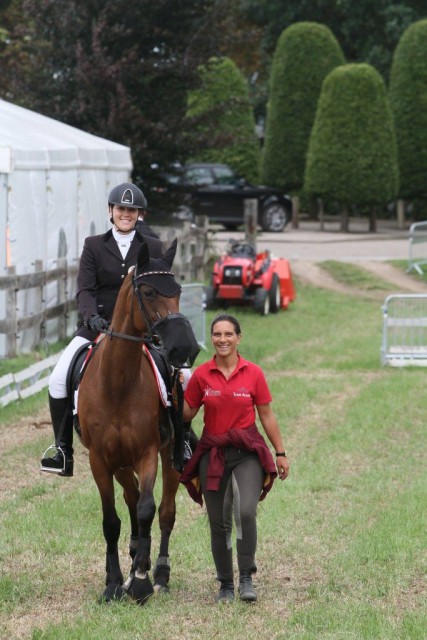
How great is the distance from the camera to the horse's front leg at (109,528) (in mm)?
7558

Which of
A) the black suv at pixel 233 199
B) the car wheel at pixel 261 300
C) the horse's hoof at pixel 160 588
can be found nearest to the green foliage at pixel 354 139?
the black suv at pixel 233 199

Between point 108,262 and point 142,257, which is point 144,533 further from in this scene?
point 108,262

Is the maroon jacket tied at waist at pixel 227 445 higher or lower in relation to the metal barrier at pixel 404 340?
higher

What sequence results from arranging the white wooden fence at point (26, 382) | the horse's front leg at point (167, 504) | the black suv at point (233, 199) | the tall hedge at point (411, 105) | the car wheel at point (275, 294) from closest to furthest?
the horse's front leg at point (167, 504), the white wooden fence at point (26, 382), the car wheel at point (275, 294), the black suv at point (233, 199), the tall hedge at point (411, 105)

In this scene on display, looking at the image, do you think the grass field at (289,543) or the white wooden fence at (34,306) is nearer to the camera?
the grass field at (289,543)

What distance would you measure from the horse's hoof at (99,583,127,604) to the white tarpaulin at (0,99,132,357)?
1011 centimetres

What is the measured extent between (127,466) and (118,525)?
0.40 meters

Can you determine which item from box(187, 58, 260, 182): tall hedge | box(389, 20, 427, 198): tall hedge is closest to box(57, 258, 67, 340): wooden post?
box(187, 58, 260, 182): tall hedge

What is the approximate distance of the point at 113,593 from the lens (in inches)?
296

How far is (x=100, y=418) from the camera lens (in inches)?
296

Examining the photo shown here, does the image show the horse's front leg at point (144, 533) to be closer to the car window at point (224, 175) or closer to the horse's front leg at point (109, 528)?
the horse's front leg at point (109, 528)

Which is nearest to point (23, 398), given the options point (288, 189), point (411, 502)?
point (411, 502)

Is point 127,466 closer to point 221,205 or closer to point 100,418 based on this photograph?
point 100,418

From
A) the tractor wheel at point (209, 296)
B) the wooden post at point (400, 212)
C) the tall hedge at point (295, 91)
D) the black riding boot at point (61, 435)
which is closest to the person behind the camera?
the black riding boot at point (61, 435)
